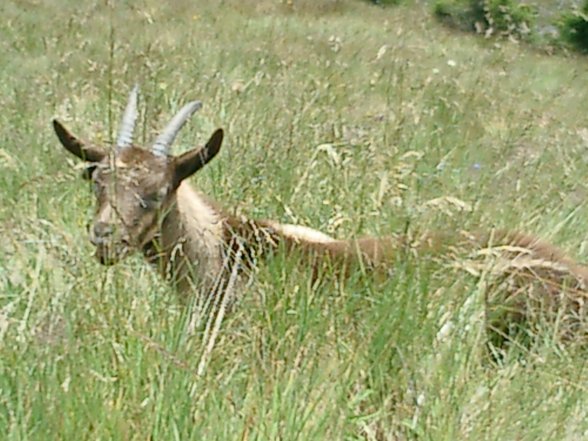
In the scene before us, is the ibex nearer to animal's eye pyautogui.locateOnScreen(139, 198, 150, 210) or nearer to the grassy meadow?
animal's eye pyautogui.locateOnScreen(139, 198, 150, 210)

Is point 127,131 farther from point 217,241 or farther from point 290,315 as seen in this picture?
point 290,315

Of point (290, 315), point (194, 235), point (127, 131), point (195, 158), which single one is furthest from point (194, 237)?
point (290, 315)

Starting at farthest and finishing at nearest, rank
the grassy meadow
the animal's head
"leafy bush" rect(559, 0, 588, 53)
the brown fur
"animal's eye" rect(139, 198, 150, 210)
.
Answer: "leafy bush" rect(559, 0, 588, 53) < "animal's eye" rect(139, 198, 150, 210) < the animal's head < the brown fur < the grassy meadow

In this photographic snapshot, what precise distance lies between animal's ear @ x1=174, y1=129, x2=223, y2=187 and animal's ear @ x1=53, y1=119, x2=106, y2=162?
0.32m

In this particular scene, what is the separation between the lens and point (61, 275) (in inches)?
132

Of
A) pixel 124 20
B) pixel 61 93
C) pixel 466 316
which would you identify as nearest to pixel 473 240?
pixel 466 316

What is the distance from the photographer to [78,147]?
14.1 ft

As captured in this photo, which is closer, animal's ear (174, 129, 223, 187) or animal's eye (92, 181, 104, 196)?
animal's eye (92, 181, 104, 196)

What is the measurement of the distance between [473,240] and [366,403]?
2.88ft

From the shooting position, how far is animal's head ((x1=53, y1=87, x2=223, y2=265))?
12.5 feet

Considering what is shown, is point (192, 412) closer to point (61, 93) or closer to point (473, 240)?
point (473, 240)

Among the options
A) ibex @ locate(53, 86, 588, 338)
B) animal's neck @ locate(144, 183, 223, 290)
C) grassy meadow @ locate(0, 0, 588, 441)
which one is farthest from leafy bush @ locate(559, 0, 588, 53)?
animal's neck @ locate(144, 183, 223, 290)

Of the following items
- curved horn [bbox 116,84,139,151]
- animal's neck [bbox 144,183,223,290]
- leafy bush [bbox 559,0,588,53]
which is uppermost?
curved horn [bbox 116,84,139,151]

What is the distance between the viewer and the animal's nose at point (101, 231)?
12.2 feet
